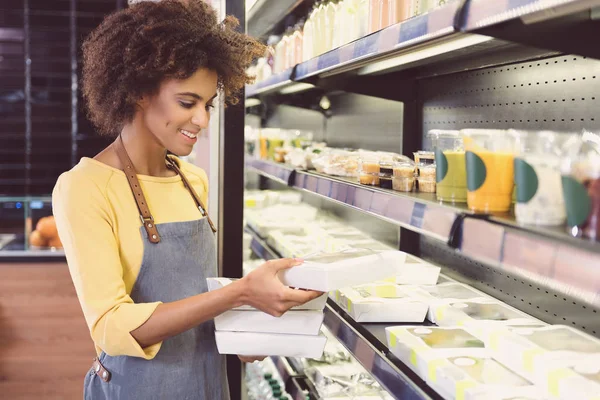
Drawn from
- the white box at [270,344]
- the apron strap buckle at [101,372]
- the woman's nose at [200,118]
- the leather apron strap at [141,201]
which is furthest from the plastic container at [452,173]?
the apron strap buckle at [101,372]

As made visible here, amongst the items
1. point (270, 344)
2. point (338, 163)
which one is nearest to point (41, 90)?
point (338, 163)

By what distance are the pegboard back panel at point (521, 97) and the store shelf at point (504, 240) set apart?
41 cm

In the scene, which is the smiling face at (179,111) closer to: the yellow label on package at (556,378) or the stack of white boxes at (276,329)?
the stack of white boxes at (276,329)

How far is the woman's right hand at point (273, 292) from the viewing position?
56.1 inches

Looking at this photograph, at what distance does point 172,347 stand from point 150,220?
34 cm

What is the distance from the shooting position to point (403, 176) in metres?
1.68

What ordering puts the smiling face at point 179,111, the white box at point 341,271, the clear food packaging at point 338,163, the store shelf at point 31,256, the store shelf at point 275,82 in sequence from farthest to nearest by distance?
the store shelf at point 31,256
the store shelf at point 275,82
the clear food packaging at point 338,163
the smiling face at point 179,111
the white box at point 341,271

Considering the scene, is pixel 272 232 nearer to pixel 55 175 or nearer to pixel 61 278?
pixel 61 278

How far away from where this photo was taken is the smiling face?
5.22 ft

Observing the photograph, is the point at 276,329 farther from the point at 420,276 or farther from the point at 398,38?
the point at 398,38

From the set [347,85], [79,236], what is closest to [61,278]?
[347,85]

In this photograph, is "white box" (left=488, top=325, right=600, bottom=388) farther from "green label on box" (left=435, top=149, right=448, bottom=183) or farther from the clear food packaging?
the clear food packaging

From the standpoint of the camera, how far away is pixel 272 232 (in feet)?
10.1

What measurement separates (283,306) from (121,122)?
2.21 feet
